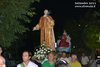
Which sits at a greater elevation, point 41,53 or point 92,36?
point 41,53

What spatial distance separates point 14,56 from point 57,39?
2996mm

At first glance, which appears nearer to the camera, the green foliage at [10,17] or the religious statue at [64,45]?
the green foliage at [10,17]

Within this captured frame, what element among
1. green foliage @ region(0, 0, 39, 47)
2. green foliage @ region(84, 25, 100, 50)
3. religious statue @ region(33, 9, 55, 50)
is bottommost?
green foliage @ region(84, 25, 100, 50)

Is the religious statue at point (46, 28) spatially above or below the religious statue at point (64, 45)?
above

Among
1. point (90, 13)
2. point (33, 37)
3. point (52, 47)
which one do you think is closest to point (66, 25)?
point (90, 13)

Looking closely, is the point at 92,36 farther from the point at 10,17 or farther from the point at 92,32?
the point at 10,17

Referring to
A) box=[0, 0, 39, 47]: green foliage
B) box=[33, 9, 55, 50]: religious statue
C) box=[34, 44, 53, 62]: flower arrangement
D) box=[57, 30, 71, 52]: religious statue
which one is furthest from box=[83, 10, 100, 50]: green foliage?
box=[0, 0, 39, 47]: green foliage

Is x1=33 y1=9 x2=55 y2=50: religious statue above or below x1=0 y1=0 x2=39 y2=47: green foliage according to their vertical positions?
below

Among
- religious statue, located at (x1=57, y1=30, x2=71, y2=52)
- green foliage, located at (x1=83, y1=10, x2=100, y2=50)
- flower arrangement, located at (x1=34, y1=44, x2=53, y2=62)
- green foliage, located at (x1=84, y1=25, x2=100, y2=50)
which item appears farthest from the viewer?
green foliage, located at (x1=84, y1=25, x2=100, y2=50)

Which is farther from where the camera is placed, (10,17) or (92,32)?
(92,32)

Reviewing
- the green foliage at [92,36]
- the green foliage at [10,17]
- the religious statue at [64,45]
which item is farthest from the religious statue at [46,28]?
the green foliage at [92,36]

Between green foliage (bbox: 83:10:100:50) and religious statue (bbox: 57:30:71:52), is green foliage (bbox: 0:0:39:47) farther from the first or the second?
green foliage (bbox: 83:10:100:50)

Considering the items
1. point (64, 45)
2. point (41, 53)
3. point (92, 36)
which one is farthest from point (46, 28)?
point (92, 36)

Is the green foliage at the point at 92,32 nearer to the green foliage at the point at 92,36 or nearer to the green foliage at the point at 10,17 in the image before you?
the green foliage at the point at 92,36
